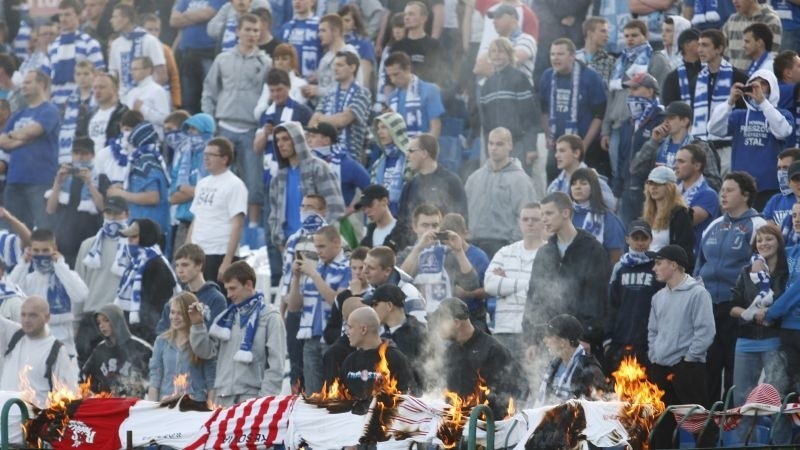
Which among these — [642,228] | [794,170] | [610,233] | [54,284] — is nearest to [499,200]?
[610,233]

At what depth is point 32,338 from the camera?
17.4 metres

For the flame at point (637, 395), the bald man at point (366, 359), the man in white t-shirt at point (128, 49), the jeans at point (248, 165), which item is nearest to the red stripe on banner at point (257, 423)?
the bald man at point (366, 359)

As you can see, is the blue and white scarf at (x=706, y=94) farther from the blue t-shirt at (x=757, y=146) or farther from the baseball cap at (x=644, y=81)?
the blue t-shirt at (x=757, y=146)

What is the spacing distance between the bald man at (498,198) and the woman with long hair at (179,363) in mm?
3079

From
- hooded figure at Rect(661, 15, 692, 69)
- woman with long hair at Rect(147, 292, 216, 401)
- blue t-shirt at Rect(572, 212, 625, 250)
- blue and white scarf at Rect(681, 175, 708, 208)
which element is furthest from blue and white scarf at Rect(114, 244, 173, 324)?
hooded figure at Rect(661, 15, 692, 69)

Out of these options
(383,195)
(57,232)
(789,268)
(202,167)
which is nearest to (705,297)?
(789,268)

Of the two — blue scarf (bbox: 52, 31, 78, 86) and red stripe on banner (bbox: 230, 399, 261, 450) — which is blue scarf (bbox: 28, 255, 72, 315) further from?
red stripe on banner (bbox: 230, 399, 261, 450)

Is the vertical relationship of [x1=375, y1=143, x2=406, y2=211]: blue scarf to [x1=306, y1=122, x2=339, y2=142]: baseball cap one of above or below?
below

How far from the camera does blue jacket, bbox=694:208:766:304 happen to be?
1590cm

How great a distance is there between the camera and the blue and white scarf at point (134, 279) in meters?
18.4

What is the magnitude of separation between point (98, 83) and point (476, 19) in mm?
4509

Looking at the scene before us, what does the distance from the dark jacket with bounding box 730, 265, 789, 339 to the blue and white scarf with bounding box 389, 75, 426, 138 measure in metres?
5.50

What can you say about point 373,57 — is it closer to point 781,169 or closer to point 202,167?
point 202,167

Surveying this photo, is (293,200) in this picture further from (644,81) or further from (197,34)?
(197,34)
